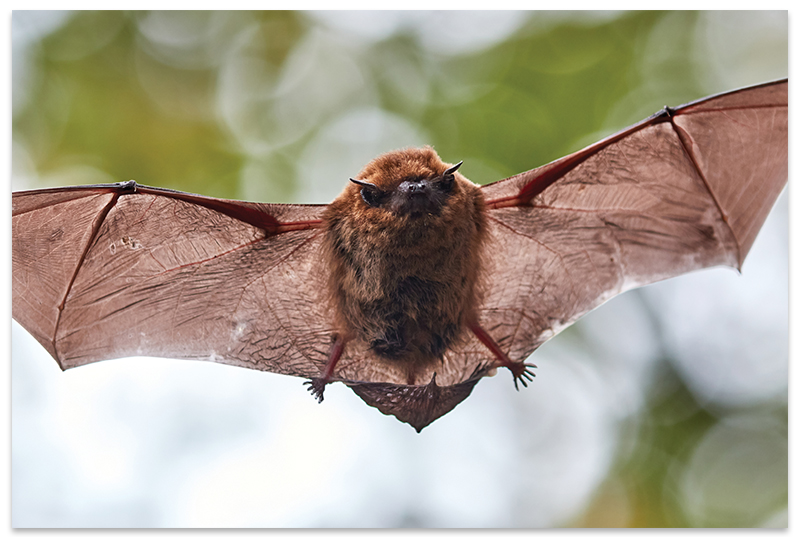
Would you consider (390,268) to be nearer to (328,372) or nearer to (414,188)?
(414,188)

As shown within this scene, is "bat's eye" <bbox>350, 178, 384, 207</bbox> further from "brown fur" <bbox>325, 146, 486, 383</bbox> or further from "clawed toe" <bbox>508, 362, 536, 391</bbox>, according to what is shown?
"clawed toe" <bbox>508, 362, 536, 391</bbox>

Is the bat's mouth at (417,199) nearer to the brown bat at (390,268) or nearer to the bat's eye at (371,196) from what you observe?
the bat's eye at (371,196)

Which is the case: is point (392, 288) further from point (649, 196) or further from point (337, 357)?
point (649, 196)

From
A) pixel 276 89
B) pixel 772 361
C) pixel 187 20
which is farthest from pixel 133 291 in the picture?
pixel 772 361

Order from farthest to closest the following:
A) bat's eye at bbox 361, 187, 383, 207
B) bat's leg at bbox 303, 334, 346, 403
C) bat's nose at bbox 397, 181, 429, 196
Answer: bat's leg at bbox 303, 334, 346, 403 → bat's eye at bbox 361, 187, 383, 207 → bat's nose at bbox 397, 181, 429, 196

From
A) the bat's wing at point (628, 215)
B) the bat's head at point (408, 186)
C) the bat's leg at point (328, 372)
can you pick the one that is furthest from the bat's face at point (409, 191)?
the bat's leg at point (328, 372)

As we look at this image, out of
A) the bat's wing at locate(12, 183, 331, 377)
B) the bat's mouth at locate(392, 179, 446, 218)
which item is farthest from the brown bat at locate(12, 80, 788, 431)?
the bat's mouth at locate(392, 179, 446, 218)
